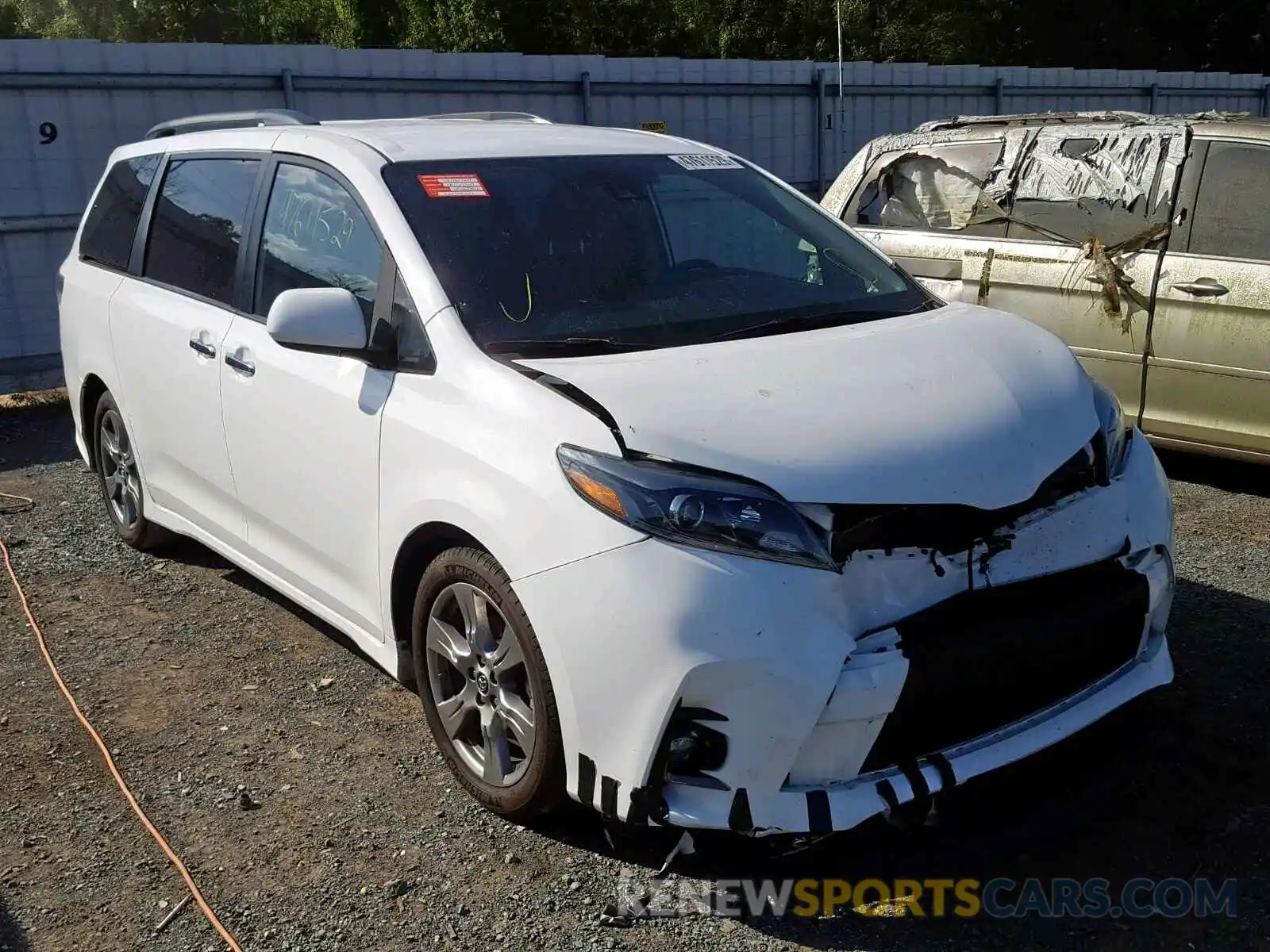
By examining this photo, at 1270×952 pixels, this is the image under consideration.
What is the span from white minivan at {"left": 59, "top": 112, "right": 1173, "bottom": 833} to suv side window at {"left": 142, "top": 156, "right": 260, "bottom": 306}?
26 mm

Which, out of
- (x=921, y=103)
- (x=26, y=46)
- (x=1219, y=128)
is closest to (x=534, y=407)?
(x=1219, y=128)

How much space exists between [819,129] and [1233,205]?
26.2 feet

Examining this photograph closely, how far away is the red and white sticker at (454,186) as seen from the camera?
3682mm

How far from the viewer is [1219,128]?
5891 millimetres

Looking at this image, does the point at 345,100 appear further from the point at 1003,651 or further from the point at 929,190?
the point at 1003,651

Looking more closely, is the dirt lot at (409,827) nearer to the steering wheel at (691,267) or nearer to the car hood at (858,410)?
the car hood at (858,410)

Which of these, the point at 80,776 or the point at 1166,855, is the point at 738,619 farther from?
the point at 80,776

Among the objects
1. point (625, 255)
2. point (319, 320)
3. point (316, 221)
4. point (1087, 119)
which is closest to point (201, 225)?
point (316, 221)

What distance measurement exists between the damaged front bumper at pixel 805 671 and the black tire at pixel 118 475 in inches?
123

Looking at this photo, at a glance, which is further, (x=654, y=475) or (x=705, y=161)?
(x=705, y=161)

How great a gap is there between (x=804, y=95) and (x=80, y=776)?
11.3 metres

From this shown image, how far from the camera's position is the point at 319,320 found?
340 centimetres

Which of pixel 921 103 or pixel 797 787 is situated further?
pixel 921 103

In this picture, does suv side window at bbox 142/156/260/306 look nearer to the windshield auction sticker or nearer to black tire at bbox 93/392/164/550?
black tire at bbox 93/392/164/550
